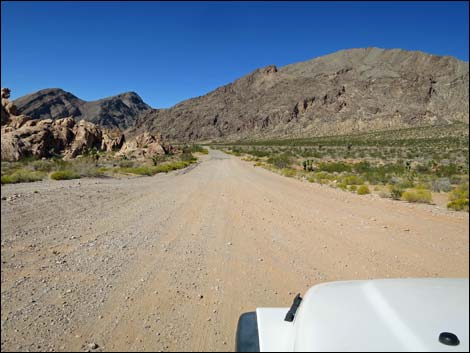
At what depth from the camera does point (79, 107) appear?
5.15 metres

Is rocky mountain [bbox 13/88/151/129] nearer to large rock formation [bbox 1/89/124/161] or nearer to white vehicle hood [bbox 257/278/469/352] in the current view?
large rock formation [bbox 1/89/124/161]

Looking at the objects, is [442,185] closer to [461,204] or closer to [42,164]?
[461,204]

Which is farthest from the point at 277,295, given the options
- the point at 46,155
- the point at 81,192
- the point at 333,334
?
the point at 81,192

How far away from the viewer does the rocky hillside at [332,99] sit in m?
112

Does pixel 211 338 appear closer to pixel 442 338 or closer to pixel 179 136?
pixel 442 338

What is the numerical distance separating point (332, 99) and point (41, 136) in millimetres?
135172

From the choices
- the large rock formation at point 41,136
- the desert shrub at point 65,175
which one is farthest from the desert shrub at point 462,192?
the desert shrub at point 65,175

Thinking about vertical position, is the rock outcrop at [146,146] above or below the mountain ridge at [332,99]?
below

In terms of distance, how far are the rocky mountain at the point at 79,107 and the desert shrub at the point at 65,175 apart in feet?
21.5

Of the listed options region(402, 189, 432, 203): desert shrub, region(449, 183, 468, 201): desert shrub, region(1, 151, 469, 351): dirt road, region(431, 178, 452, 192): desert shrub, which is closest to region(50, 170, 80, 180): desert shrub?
region(1, 151, 469, 351): dirt road

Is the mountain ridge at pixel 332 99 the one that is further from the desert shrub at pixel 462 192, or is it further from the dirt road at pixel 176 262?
the desert shrub at pixel 462 192

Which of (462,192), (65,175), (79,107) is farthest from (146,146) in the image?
(462,192)

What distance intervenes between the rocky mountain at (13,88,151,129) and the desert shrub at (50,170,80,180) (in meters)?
6.56

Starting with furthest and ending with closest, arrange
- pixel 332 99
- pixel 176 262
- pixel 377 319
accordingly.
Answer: pixel 332 99 < pixel 176 262 < pixel 377 319
